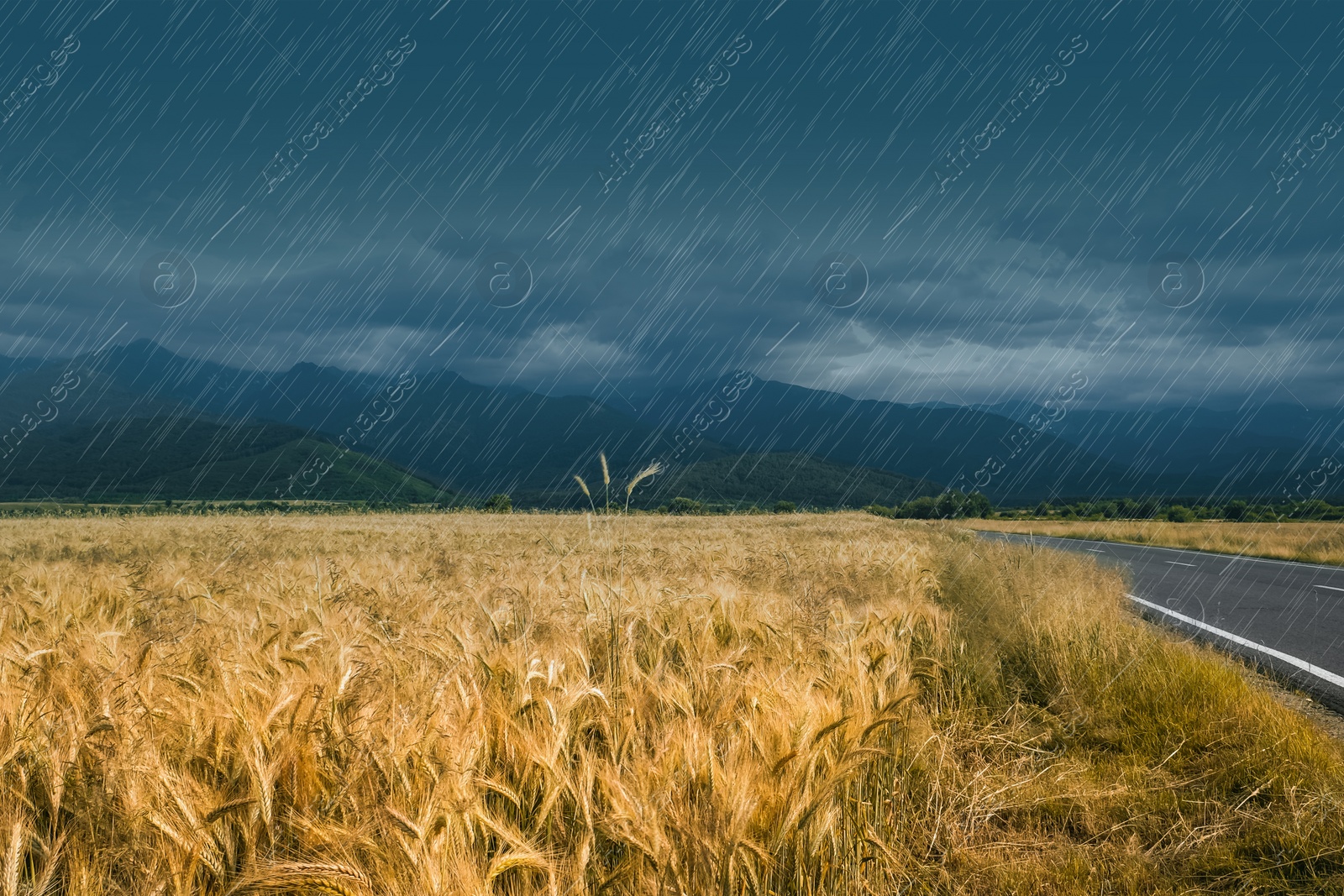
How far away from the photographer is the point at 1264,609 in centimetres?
1055

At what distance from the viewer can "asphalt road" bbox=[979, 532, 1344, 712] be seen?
6793mm

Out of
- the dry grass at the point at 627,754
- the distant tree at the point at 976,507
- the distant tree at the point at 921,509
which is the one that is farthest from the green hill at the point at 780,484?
the dry grass at the point at 627,754

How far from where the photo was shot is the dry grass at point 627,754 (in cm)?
198

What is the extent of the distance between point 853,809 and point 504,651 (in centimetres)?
185

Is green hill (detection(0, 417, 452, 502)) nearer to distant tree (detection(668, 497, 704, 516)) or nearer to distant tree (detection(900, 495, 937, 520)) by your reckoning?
distant tree (detection(668, 497, 704, 516))

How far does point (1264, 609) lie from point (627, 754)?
39.7ft

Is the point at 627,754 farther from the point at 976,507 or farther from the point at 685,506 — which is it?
the point at 976,507

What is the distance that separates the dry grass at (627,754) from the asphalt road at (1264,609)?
9.56 feet

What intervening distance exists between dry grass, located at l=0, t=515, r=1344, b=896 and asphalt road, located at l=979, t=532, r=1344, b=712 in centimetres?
291

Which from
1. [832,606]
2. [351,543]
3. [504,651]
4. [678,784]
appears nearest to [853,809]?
[678,784]

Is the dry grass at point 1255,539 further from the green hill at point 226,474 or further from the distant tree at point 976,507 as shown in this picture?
the green hill at point 226,474

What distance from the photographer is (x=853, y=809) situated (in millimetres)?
2836

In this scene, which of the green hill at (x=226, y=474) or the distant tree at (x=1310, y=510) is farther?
the green hill at (x=226, y=474)

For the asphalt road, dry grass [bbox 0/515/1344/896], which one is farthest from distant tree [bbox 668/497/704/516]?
dry grass [bbox 0/515/1344/896]
